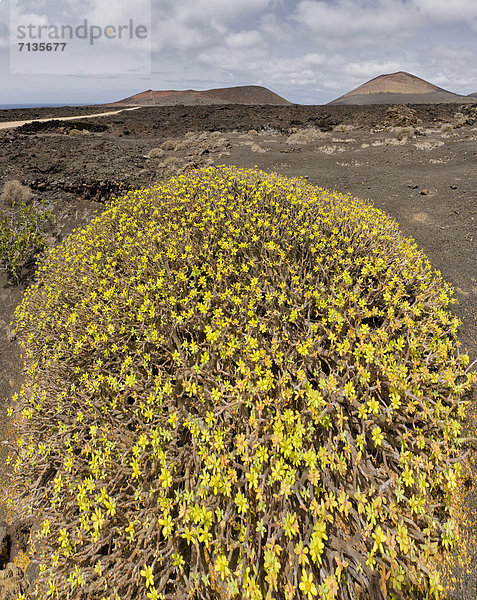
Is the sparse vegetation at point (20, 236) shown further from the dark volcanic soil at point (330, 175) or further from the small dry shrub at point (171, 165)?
the small dry shrub at point (171, 165)

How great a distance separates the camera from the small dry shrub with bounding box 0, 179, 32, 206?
8719 mm

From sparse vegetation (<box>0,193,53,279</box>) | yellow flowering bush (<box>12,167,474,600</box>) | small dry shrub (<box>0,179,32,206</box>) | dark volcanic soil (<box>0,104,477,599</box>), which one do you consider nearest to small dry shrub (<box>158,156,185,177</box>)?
dark volcanic soil (<box>0,104,477,599</box>)

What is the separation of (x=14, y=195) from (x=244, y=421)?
10234 millimetres

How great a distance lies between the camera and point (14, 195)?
8.75m

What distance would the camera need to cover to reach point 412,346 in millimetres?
2545

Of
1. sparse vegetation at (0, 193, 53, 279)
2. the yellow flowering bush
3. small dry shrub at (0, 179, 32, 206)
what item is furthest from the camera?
small dry shrub at (0, 179, 32, 206)

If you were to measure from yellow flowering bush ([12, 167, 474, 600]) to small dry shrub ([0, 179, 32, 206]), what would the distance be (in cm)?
672

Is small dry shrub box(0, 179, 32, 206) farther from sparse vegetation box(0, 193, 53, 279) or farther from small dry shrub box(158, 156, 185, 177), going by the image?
small dry shrub box(158, 156, 185, 177)

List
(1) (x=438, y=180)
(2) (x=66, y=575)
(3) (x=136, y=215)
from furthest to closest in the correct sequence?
(1) (x=438, y=180)
(3) (x=136, y=215)
(2) (x=66, y=575)

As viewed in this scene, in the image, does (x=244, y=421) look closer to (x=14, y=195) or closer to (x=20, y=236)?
(x=20, y=236)

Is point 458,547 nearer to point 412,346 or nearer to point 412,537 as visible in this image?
point 412,537

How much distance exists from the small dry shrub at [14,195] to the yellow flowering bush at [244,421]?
672 cm

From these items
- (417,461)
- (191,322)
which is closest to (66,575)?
(191,322)

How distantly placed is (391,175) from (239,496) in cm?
970
